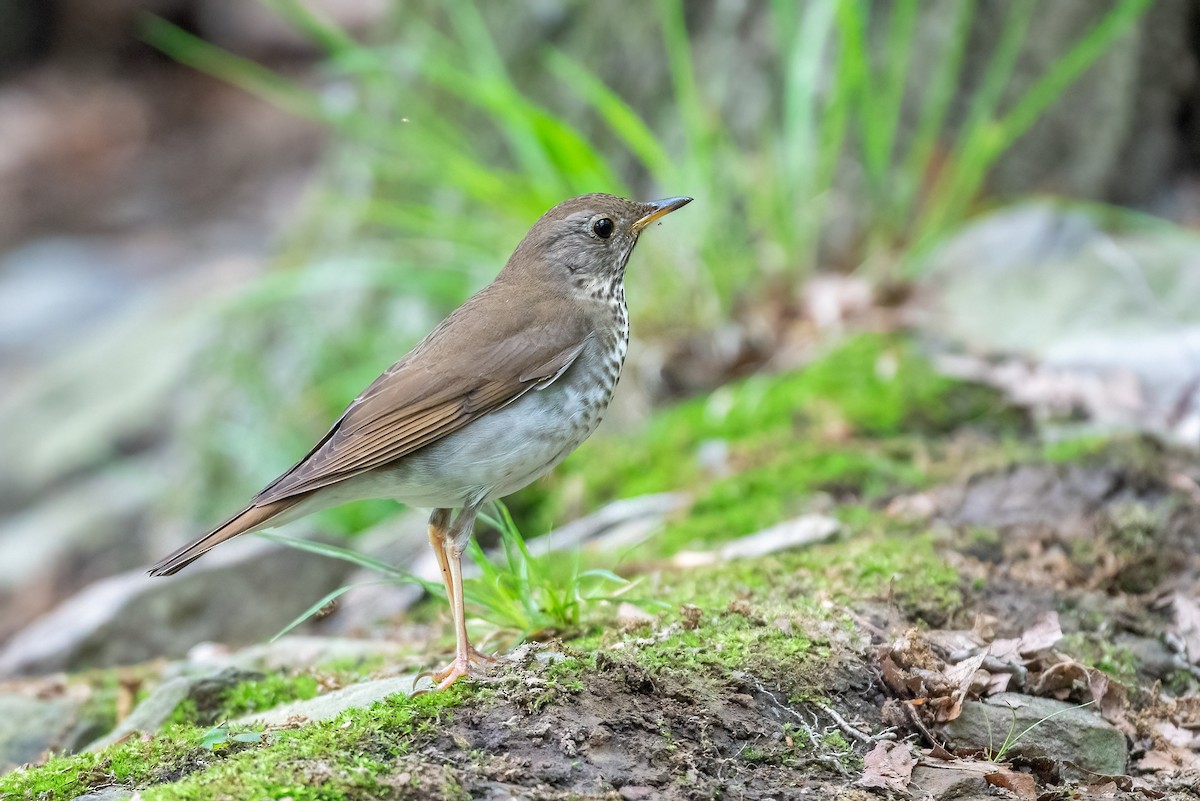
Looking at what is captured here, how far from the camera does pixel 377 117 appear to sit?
8.86m

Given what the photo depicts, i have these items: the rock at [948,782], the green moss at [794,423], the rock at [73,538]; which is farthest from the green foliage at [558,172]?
the rock at [948,782]

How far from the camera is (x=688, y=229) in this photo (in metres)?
7.01

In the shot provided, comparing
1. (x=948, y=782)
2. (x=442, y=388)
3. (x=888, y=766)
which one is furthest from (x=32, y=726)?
(x=948, y=782)

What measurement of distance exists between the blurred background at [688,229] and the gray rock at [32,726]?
42.2 inches

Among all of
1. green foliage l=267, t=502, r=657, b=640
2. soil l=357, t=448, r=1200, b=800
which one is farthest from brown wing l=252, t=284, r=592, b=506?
soil l=357, t=448, r=1200, b=800

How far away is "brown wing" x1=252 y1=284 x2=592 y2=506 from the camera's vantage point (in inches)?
141

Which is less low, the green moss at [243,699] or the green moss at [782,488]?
the green moss at [243,699]

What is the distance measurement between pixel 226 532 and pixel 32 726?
1.35 meters

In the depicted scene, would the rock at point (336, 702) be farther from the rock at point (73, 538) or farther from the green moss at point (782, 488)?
the rock at point (73, 538)

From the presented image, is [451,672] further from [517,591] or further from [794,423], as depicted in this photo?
[794,423]

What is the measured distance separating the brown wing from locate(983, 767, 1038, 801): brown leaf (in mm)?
1649

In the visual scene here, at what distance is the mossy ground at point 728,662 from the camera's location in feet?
8.98

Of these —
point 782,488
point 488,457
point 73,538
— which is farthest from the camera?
point 73,538

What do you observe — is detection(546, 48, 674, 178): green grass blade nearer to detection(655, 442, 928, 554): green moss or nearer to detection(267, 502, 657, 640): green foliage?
detection(655, 442, 928, 554): green moss
